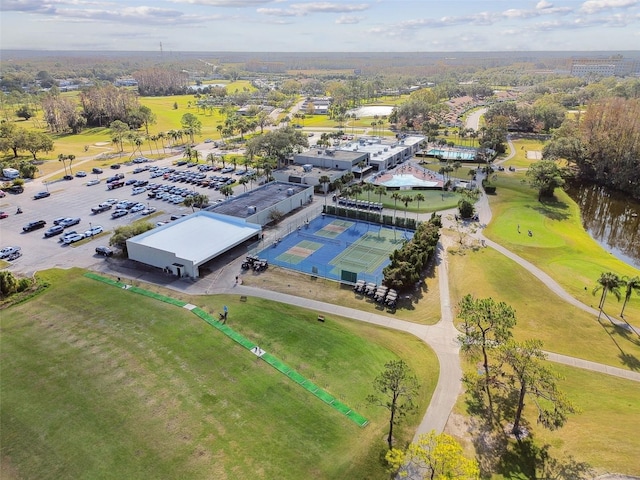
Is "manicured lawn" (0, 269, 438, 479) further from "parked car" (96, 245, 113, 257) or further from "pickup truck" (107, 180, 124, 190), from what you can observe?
"pickup truck" (107, 180, 124, 190)

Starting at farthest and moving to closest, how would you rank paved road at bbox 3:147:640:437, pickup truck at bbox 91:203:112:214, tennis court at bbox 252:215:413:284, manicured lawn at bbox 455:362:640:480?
pickup truck at bbox 91:203:112:214 < tennis court at bbox 252:215:413:284 < paved road at bbox 3:147:640:437 < manicured lawn at bbox 455:362:640:480

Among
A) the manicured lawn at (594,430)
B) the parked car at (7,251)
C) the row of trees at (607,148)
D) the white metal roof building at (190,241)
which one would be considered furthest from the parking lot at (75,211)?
the row of trees at (607,148)

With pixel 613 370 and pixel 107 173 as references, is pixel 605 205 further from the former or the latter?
pixel 107 173

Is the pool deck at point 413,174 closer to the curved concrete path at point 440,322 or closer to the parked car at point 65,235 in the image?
the curved concrete path at point 440,322

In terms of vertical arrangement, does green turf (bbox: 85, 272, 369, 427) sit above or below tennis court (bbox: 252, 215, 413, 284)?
above

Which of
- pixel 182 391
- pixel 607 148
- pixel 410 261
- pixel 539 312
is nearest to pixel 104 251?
pixel 182 391

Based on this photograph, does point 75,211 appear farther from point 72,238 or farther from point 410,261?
point 410,261

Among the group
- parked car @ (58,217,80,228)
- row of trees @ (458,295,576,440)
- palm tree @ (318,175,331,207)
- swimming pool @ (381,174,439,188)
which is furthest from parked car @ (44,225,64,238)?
row of trees @ (458,295,576,440)
